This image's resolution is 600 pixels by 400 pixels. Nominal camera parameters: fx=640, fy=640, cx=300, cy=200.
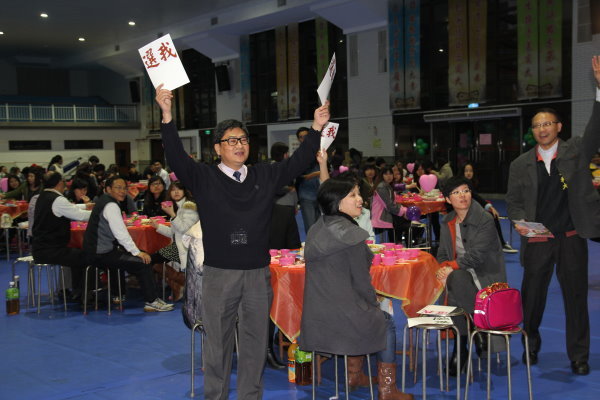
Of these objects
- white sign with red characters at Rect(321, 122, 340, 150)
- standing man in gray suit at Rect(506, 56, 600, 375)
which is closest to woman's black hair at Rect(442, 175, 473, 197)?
standing man in gray suit at Rect(506, 56, 600, 375)

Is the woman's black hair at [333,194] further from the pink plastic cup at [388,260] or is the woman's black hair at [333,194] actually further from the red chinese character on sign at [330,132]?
the red chinese character on sign at [330,132]

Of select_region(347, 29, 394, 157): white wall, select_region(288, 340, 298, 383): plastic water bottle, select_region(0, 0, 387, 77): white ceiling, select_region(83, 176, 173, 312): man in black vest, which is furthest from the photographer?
select_region(0, 0, 387, 77): white ceiling

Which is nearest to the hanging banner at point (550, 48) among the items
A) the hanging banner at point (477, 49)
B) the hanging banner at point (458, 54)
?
the hanging banner at point (477, 49)

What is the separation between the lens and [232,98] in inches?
1032

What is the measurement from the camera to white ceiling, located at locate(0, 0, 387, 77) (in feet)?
65.7

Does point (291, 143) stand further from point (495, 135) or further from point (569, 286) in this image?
point (569, 286)

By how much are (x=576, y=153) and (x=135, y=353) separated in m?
3.59

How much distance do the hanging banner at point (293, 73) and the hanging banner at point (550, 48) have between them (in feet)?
29.4

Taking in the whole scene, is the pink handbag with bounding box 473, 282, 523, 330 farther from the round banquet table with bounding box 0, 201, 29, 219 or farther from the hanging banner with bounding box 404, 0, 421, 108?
the hanging banner with bounding box 404, 0, 421, 108

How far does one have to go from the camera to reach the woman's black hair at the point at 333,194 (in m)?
3.54

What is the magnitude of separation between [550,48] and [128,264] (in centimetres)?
1300

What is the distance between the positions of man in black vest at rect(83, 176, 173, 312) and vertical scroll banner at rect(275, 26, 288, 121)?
55.8 ft

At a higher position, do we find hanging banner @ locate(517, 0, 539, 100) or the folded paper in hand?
hanging banner @ locate(517, 0, 539, 100)

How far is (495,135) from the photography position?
57.1ft
